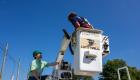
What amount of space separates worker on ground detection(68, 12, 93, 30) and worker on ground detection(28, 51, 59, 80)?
155 centimetres

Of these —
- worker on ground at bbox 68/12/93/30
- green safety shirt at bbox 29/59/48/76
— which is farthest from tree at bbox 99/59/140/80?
worker on ground at bbox 68/12/93/30

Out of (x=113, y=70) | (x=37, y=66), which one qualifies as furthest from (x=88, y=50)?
(x=113, y=70)

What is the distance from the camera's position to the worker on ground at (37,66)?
9.12m

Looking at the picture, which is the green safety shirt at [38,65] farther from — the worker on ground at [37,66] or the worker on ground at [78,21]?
the worker on ground at [78,21]

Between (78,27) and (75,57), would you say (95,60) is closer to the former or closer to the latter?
(75,57)

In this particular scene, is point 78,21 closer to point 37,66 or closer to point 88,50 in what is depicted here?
point 88,50

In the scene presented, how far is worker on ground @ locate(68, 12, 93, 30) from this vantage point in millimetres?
7986

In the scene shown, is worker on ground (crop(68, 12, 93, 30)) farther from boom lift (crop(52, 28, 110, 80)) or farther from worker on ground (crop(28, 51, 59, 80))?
worker on ground (crop(28, 51, 59, 80))

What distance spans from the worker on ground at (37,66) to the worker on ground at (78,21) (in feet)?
5.10

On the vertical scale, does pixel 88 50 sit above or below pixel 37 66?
above

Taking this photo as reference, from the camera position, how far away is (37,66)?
9.27 meters

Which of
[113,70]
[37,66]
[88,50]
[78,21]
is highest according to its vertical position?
[113,70]

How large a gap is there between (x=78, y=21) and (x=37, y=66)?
Answer: 84.4 inches

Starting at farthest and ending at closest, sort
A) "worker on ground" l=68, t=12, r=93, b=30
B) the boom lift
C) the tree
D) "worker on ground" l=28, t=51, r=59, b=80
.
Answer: the tree → "worker on ground" l=28, t=51, r=59, b=80 → "worker on ground" l=68, t=12, r=93, b=30 → the boom lift
